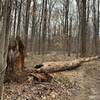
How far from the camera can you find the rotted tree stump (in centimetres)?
797

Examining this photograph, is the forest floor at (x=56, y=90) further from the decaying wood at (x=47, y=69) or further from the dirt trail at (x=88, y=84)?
the decaying wood at (x=47, y=69)

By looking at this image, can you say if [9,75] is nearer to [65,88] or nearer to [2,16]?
[65,88]

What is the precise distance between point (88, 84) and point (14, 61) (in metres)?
3.81

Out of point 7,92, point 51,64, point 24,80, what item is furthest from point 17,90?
point 51,64

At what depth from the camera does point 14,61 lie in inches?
322

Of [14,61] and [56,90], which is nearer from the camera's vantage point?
[56,90]

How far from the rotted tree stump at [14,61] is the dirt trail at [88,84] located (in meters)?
2.52

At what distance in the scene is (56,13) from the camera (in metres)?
32.0

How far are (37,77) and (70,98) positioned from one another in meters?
1.74

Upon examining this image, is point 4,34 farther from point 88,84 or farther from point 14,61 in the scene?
point 88,84

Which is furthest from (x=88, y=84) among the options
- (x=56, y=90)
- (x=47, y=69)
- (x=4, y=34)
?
(x=4, y=34)

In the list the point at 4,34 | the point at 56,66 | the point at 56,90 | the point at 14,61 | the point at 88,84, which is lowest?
the point at 88,84

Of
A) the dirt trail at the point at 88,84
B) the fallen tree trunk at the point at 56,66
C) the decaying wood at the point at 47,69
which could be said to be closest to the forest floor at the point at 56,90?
the dirt trail at the point at 88,84

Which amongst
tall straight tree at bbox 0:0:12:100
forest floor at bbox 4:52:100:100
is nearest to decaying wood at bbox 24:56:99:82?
forest floor at bbox 4:52:100:100
